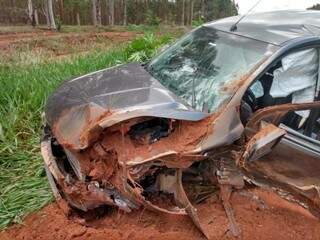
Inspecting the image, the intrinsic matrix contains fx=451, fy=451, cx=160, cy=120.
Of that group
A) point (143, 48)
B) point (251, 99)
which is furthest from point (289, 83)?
point (143, 48)

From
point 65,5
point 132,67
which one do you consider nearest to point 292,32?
point 132,67

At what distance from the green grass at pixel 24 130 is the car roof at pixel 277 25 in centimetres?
245

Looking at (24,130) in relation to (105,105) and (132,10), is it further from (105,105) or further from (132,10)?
(132,10)

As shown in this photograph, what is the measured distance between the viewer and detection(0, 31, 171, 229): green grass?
4270mm

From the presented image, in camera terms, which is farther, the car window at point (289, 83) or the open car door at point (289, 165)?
the car window at point (289, 83)

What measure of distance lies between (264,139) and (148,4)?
34.5 m

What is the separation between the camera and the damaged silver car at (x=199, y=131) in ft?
11.5

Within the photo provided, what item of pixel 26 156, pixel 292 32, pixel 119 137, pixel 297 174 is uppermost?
pixel 292 32

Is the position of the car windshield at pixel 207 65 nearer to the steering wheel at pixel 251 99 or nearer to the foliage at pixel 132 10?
the steering wheel at pixel 251 99

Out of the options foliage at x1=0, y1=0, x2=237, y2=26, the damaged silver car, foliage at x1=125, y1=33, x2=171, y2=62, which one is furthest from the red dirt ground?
foliage at x1=0, y1=0, x2=237, y2=26

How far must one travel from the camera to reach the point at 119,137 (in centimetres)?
360

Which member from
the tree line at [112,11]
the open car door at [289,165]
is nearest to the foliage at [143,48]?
the open car door at [289,165]

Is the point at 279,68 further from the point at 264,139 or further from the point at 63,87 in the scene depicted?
the point at 63,87

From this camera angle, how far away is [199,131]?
3.52 metres
